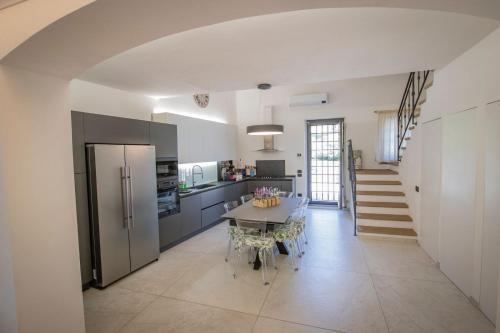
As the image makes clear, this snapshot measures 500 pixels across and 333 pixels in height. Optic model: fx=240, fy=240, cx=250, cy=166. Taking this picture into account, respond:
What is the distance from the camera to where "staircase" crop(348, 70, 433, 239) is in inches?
178

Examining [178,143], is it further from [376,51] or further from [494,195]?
[494,195]

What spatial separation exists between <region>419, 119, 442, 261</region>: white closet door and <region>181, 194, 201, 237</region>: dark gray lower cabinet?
12.9 ft

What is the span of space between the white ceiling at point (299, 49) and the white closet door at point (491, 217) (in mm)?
926

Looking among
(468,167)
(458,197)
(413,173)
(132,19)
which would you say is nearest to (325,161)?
(413,173)

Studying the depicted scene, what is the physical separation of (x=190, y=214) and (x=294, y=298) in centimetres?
260

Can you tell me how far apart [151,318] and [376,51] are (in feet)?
12.2

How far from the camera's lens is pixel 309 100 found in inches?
259

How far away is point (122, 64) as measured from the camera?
9.38 feet

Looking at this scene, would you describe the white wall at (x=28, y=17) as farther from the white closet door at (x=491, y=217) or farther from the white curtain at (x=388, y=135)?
the white curtain at (x=388, y=135)

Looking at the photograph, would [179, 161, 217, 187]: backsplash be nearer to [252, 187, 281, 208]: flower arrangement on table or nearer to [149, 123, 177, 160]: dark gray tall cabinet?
[149, 123, 177, 160]: dark gray tall cabinet

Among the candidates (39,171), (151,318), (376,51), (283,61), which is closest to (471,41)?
(376,51)

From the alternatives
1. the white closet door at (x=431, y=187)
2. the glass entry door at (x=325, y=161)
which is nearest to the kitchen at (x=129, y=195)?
the glass entry door at (x=325, y=161)

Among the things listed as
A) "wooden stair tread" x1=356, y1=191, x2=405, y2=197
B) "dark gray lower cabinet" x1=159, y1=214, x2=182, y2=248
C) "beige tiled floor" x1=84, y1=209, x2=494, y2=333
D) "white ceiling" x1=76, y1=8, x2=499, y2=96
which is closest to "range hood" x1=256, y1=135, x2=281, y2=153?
"wooden stair tread" x1=356, y1=191, x2=405, y2=197

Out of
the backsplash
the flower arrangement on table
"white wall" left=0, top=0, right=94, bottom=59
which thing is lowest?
the flower arrangement on table
